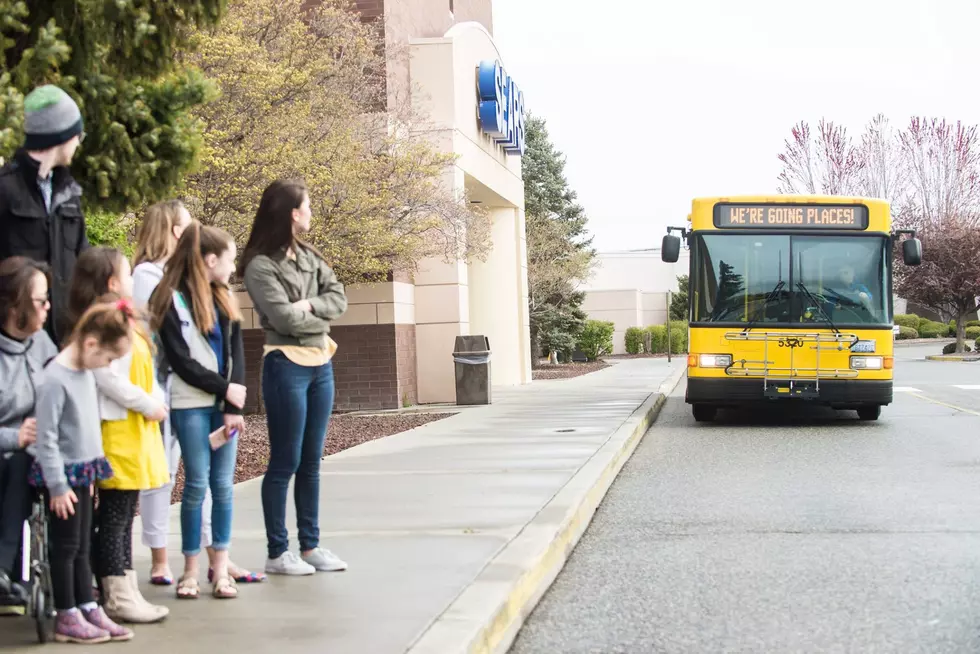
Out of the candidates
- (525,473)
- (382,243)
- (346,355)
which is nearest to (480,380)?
(346,355)

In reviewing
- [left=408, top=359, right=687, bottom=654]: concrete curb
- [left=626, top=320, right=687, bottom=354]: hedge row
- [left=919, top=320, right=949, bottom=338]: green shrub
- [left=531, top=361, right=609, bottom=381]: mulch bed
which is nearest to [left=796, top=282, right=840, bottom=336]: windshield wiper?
[left=408, top=359, right=687, bottom=654]: concrete curb

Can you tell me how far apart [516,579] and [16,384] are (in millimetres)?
2469

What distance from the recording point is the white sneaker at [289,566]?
6.16 meters

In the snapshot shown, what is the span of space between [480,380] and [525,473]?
1030 centimetres

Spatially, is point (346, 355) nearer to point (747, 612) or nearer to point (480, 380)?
point (480, 380)

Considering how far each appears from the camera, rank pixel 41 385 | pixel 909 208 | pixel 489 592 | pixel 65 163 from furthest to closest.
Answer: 1. pixel 909 208
2. pixel 489 592
3. pixel 65 163
4. pixel 41 385

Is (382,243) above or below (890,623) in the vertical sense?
above

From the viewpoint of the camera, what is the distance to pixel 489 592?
5.58 meters

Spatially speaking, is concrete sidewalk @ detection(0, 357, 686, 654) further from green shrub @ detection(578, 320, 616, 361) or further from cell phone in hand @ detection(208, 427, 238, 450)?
green shrub @ detection(578, 320, 616, 361)

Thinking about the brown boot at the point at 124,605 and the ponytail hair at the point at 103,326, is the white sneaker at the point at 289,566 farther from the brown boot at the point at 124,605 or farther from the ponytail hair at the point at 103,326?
the ponytail hair at the point at 103,326

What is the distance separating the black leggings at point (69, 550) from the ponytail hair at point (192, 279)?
1.05 meters

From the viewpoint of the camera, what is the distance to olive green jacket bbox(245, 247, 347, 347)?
595 centimetres

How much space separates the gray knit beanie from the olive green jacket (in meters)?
1.22

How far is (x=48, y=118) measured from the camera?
509 centimetres
